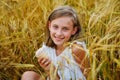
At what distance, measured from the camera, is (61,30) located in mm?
2738

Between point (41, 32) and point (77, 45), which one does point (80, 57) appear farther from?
point (41, 32)

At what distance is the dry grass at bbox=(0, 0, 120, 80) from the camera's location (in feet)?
8.14

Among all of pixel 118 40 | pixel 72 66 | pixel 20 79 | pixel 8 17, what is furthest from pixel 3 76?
pixel 118 40

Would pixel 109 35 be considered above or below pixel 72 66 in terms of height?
above

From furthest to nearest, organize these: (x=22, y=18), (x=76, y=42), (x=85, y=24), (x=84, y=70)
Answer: (x=22, y=18)
(x=85, y=24)
(x=76, y=42)
(x=84, y=70)

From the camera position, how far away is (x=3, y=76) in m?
3.08

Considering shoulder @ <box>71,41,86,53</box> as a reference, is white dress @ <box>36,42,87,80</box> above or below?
below

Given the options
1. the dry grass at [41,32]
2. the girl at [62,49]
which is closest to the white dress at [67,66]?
the girl at [62,49]

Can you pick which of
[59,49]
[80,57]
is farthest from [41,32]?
[80,57]

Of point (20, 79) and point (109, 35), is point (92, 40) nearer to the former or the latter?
point (109, 35)

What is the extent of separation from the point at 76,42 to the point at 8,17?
0.82 meters

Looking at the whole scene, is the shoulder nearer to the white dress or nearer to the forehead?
the white dress

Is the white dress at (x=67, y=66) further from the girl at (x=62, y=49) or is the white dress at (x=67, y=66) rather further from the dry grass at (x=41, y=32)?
the dry grass at (x=41, y=32)

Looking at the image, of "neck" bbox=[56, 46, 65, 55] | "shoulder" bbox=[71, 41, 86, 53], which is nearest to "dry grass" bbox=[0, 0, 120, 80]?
"shoulder" bbox=[71, 41, 86, 53]
